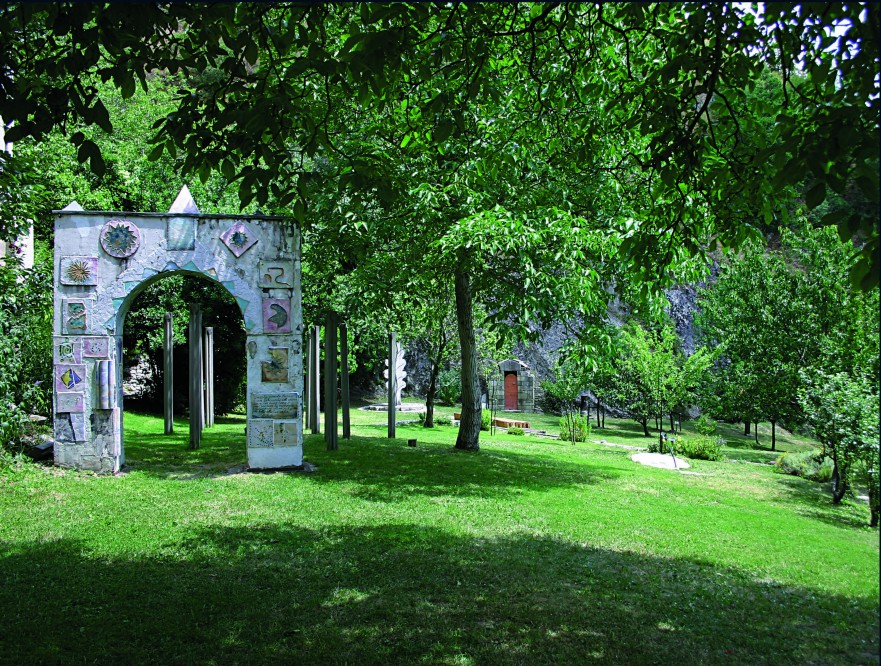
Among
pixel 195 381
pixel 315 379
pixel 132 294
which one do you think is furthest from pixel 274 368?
pixel 315 379

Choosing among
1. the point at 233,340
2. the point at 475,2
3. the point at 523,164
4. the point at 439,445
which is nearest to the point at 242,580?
the point at 475,2

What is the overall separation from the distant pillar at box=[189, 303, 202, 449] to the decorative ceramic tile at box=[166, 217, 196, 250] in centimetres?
423

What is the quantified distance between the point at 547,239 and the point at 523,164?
4.08 feet

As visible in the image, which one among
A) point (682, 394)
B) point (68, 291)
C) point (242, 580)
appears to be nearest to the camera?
point (242, 580)

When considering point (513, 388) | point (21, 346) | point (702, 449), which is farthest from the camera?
point (513, 388)

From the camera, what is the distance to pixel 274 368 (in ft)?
34.8

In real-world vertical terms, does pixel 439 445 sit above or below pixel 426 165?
below

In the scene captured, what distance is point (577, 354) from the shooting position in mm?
10523

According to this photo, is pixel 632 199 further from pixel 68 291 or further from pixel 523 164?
pixel 68 291

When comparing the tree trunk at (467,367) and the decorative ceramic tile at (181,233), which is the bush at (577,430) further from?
the decorative ceramic tile at (181,233)

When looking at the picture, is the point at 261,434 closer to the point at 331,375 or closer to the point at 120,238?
the point at 331,375

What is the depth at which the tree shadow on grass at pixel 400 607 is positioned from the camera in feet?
13.4

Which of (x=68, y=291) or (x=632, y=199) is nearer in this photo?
(x=68, y=291)

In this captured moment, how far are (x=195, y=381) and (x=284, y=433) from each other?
12.8ft
